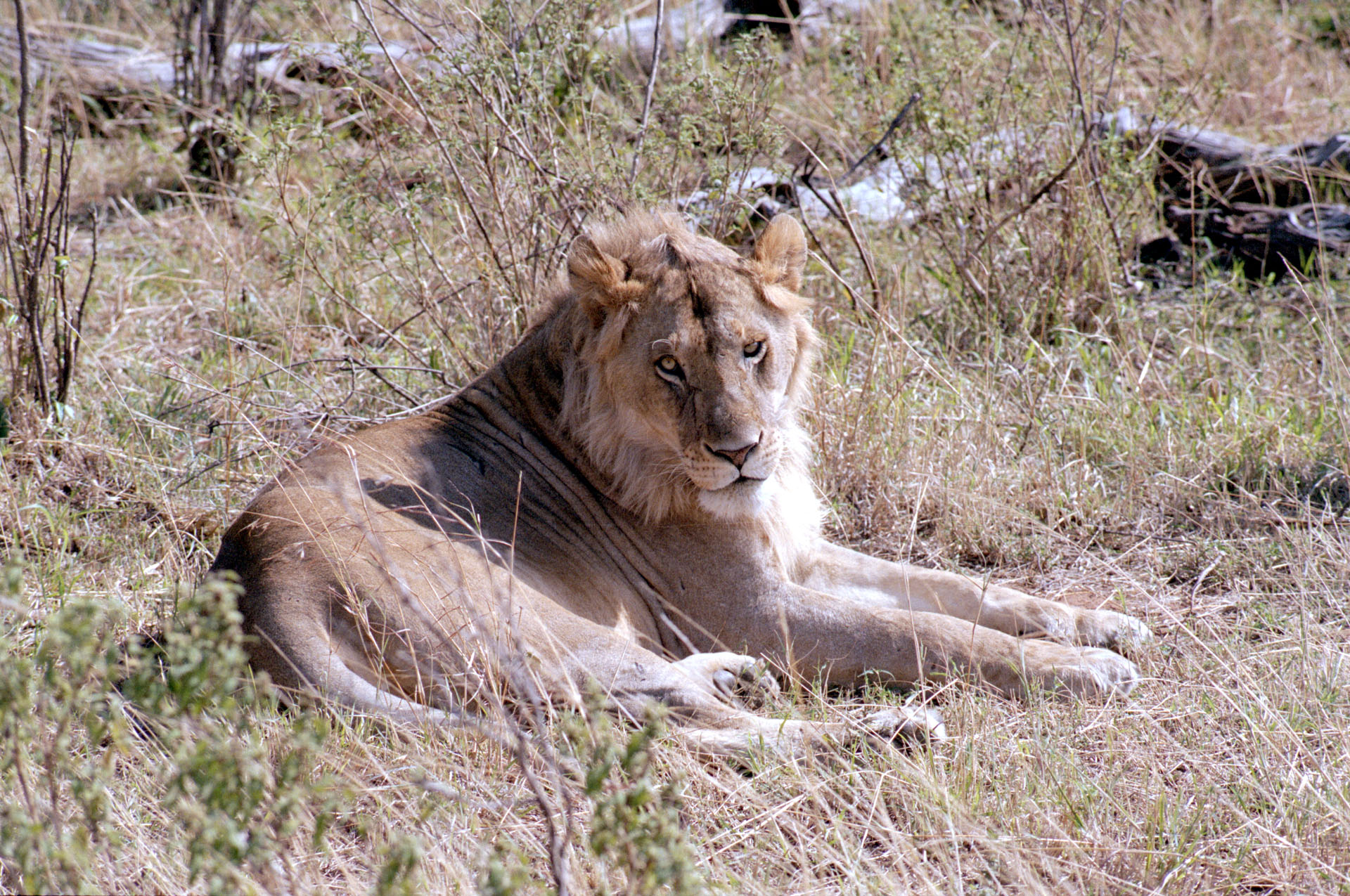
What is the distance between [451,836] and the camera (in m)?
2.85

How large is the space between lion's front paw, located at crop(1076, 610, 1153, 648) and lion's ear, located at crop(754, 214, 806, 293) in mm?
1437

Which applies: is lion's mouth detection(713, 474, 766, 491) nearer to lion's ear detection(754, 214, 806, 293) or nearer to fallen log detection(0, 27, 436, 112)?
lion's ear detection(754, 214, 806, 293)

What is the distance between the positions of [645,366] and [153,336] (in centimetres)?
383

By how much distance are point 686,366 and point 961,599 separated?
1.26 meters

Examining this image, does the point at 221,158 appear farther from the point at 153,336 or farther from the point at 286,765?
the point at 286,765

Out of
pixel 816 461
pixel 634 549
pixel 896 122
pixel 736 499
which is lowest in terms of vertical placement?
pixel 816 461

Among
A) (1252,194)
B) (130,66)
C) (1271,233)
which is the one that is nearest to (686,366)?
(1271,233)

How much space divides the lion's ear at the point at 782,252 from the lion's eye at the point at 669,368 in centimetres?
45

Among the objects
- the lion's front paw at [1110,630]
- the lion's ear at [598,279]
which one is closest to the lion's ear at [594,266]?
the lion's ear at [598,279]

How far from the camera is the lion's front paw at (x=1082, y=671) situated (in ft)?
11.7

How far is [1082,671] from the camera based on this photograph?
11.8 feet

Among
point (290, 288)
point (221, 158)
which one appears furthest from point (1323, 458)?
point (221, 158)

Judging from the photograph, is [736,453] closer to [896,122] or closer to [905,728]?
[905,728]

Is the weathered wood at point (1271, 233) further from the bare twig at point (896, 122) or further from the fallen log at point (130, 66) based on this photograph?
the fallen log at point (130, 66)
